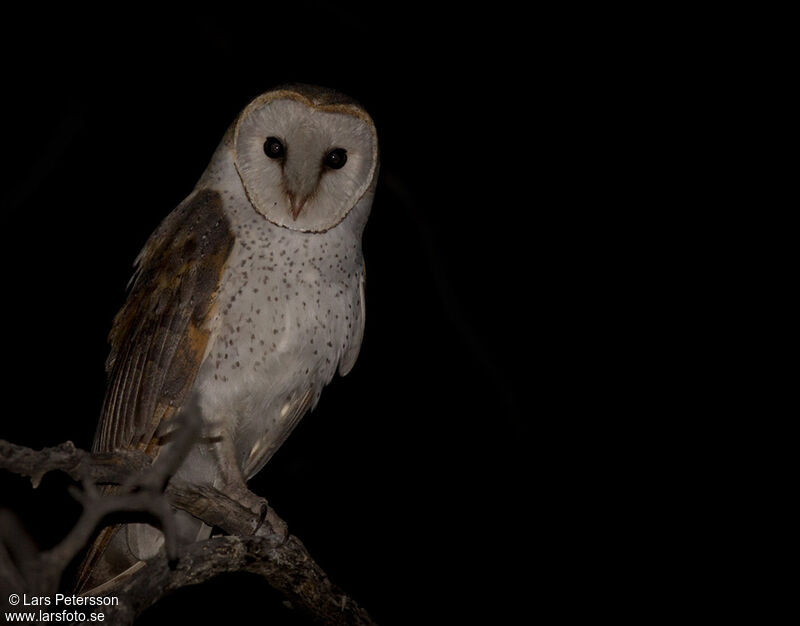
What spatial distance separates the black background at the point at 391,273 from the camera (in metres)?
3.50

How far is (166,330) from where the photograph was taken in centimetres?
169

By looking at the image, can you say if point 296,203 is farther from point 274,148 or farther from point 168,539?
point 168,539

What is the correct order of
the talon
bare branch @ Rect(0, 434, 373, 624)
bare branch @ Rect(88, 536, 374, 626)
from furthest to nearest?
1. the talon
2. bare branch @ Rect(88, 536, 374, 626)
3. bare branch @ Rect(0, 434, 373, 624)

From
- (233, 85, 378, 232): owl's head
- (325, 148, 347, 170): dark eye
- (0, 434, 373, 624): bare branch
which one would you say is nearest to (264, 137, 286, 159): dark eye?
(233, 85, 378, 232): owl's head

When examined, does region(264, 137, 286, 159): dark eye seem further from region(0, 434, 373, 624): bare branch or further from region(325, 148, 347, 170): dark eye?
region(0, 434, 373, 624): bare branch

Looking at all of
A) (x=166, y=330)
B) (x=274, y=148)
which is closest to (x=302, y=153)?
(x=274, y=148)

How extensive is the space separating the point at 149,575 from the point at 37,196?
2780 mm

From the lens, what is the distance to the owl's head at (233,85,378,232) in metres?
1.71

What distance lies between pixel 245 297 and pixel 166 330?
20 cm

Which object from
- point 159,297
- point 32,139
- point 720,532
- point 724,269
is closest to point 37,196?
point 32,139

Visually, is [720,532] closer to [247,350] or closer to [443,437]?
[443,437]

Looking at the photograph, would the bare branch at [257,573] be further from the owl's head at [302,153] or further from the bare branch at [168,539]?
the owl's head at [302,153]

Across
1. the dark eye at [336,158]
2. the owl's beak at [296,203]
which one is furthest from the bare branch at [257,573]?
the dark eye at [336,158]

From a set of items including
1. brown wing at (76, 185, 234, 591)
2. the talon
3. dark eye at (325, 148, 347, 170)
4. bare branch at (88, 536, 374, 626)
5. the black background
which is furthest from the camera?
the black background
